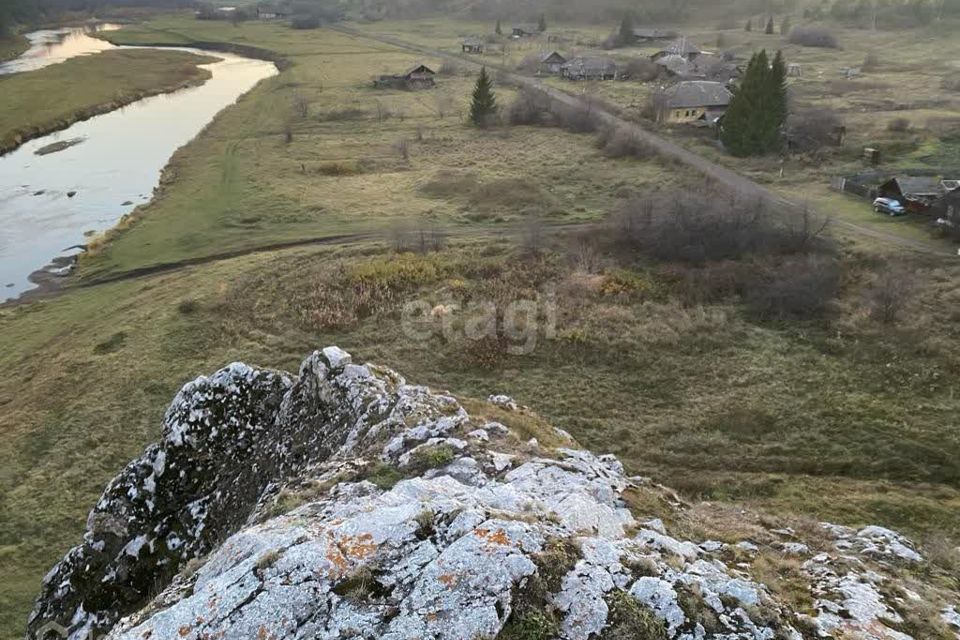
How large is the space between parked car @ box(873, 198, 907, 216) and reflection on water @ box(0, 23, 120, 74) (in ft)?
308

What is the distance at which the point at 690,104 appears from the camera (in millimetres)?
59281

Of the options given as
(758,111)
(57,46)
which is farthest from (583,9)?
(758,111)

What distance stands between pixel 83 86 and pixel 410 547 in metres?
85.2

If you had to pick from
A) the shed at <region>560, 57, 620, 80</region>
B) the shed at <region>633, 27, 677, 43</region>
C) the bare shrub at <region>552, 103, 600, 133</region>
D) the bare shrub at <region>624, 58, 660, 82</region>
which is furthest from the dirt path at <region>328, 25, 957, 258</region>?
the shed at <region>633, 27, 677, 43</region>

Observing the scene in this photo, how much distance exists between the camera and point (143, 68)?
8681cm

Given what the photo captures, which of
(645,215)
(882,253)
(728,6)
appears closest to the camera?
(882,253)

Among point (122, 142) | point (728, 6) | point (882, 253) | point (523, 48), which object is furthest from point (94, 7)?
point (882, 253)

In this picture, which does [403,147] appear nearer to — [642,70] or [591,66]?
[591,66]

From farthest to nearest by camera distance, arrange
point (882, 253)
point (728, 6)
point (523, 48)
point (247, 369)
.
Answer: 1. point (728, 6)
2. point (523, 48)
3. point (882, 253)
4. point (247, 369)

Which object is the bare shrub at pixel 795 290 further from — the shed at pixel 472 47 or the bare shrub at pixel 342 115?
the shed at pixel 472 47

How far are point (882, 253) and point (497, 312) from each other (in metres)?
19.9

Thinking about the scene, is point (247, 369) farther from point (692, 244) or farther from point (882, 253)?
point (882, 253)

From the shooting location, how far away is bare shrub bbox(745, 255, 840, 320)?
2728cm

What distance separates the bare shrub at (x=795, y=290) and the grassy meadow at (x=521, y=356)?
513 millimetres
